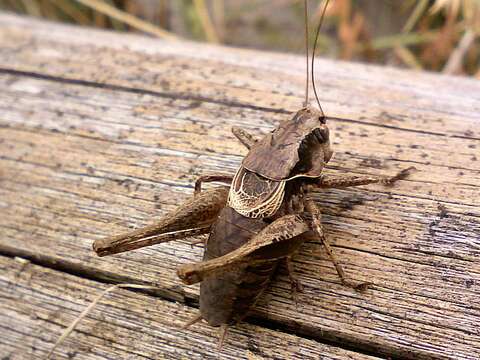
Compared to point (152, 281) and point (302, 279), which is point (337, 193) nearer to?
point (302, 279)

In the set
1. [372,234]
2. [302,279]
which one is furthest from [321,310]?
[372,234]

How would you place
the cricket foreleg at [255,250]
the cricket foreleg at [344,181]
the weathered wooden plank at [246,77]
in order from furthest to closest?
1. the weathered wooden plank at [246,77]
2. the cricket foreleg at [344,181]
3. the cricket foreleg at [255,250]

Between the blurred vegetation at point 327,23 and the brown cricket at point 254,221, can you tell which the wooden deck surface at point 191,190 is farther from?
the blurred vegetation at point 327,23

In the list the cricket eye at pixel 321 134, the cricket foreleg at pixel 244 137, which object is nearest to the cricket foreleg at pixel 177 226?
the cricket foreleg at pixel 244 137

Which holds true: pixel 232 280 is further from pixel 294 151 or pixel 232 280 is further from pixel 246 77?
pixel 246 77

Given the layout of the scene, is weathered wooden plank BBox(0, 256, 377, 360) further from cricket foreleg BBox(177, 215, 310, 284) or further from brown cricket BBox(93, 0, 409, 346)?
cricket foreleg BBox(177, 215, 310, 284)

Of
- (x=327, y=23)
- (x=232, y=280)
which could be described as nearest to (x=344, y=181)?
(x=232, y=280)
